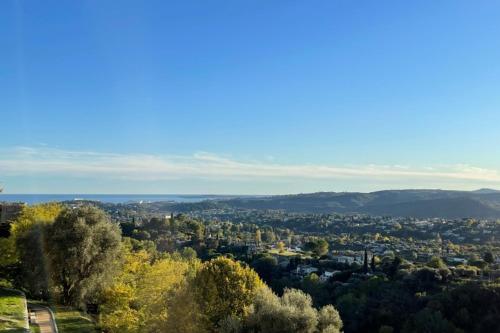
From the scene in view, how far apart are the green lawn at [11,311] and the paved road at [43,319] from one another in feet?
3.24

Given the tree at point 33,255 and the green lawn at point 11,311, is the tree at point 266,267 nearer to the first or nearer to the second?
the tree at point 33,255

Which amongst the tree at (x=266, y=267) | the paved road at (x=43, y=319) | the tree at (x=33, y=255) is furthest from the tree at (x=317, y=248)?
the paved road at (x=43, y=319)

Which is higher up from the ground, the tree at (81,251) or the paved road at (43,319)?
the tree at (81,251)

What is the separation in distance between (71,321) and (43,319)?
5.14 feet

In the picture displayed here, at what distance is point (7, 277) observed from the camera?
34.5m

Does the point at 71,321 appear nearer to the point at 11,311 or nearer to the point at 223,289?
the point at 11,311

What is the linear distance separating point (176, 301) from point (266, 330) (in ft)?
19.8

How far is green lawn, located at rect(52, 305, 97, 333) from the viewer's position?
2452cm

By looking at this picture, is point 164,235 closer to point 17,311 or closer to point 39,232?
point 39,232

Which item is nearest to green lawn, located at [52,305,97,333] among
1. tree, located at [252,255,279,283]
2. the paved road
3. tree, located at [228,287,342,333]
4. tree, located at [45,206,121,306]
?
the paved road

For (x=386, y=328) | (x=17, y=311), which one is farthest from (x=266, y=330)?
(x=386, y=328)

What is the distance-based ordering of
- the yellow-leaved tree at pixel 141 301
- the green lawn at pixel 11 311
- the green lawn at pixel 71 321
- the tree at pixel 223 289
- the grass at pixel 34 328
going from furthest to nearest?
the tree at pixel 223 289 → the yellow-leaved tree at pixel 141 301 → the green lawn at pixel 71 321 → the grass at pixel 34 328 → the green lawn at pixel 11 311

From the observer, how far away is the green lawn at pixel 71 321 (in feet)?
80.5

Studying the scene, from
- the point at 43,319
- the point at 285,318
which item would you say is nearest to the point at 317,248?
the point at 285,318
